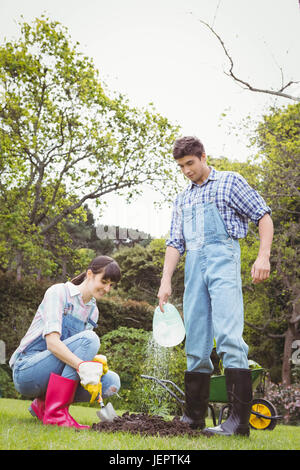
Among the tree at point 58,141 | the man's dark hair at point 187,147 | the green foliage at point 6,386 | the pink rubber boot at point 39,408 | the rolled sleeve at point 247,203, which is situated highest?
the tree at point 58,141

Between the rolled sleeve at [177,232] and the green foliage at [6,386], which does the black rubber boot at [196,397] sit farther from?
the green foliage at [6,386]

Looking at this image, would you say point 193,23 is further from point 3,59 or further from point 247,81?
point 3,59

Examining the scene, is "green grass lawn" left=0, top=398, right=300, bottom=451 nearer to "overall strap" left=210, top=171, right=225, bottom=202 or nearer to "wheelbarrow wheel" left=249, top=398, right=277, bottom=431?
"overall strap" left=210, top=171, right=225, bottom=202

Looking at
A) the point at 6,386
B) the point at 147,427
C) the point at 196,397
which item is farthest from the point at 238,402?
the point at 6,386

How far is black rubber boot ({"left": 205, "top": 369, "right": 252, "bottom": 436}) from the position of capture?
252 centimetres

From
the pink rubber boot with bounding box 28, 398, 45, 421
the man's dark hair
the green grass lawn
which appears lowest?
the pink rubber boot with bounding box 28, 398, 45, 421

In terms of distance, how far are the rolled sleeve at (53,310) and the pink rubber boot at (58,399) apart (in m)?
0.26

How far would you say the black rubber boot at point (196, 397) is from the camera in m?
2.83

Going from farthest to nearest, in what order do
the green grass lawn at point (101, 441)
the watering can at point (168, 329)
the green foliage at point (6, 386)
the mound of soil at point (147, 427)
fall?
the green foliage at point (6, 386) < the watering can at point (168, 329) < the mound of soil at point (147, 427) < the green grass lawn at point (101, 441)

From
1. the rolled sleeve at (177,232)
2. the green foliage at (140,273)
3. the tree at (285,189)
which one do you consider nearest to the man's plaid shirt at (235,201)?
the rolled sleeve at (177,232)

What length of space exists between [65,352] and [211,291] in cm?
88

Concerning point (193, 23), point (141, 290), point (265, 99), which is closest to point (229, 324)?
point (193, 23)

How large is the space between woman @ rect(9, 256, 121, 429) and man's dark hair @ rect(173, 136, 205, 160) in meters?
0.75

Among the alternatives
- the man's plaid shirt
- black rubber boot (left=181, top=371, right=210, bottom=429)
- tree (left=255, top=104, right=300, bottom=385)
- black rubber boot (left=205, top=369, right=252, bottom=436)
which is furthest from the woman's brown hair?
tree (left=255, top=104, right=300, bottom=385)
